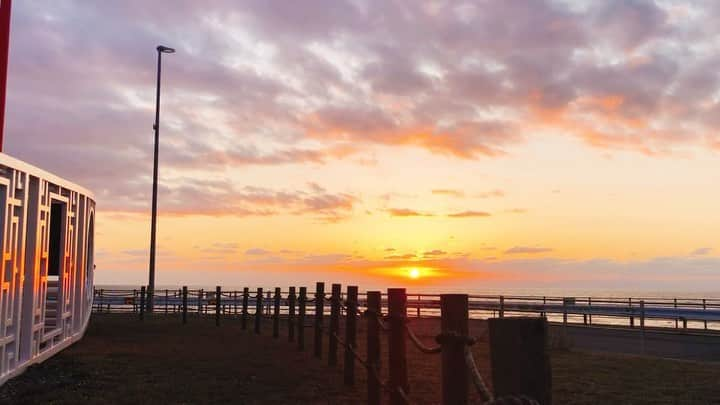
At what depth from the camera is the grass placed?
9.94 m

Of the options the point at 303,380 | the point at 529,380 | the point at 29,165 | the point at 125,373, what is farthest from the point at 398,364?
the point at 29,165

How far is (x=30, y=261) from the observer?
37.6ft

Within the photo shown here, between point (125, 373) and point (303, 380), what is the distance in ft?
10.4

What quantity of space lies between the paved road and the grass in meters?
2.80

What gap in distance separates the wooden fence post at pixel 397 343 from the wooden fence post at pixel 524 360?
448 centimetres

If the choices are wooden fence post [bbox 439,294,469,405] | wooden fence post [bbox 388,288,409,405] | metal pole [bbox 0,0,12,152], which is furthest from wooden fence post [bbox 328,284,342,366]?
wooden fence post [bbox 439,294,469,405]

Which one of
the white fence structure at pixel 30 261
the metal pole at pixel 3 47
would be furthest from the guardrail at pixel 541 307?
the metal pole at pixel 3 47

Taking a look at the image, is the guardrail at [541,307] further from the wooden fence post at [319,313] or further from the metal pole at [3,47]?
the metal pole at [3,47]

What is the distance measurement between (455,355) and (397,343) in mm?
3021

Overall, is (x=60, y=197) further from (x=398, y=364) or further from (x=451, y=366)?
(x=451, y=366)

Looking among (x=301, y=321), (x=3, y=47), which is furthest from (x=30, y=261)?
(x=301, y=321)

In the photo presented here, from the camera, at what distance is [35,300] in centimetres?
1155

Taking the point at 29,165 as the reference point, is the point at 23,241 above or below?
below

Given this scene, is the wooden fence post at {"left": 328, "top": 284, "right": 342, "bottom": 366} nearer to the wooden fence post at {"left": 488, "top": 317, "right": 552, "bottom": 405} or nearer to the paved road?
the paved road
